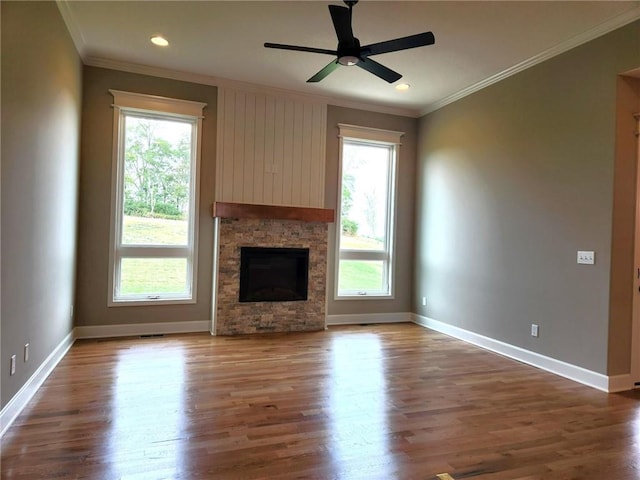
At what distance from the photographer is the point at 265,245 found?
5113mm

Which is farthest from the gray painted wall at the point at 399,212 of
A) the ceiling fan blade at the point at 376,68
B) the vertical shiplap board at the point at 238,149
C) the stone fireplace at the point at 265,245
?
the ceiling fan blade at the point at 376,68

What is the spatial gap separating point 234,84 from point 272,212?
1.66m

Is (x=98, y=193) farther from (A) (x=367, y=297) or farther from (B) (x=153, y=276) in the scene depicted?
(A) (x=367, y=297)

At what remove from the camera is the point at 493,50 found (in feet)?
12.8

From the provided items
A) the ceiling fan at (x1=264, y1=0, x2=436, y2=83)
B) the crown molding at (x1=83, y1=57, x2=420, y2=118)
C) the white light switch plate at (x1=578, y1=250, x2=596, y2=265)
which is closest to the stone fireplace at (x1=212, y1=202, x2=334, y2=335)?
the crown molding at (x1=83, y1=57, x2=420, y2=118)

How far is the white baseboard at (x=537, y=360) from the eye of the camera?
3.38m

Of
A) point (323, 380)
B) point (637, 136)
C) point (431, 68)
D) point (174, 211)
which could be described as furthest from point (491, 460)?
point (174, 211)

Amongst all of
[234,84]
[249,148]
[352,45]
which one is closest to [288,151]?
[249,148]

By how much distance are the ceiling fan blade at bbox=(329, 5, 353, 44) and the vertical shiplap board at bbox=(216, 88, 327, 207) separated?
7.81 feet

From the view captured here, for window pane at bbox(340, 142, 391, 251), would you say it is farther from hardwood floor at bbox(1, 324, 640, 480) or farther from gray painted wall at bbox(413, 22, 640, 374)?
hardwood floor at bbox(1, 324, 640, 480)

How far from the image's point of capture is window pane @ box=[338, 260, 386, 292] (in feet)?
18.8

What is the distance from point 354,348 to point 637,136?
130 inches

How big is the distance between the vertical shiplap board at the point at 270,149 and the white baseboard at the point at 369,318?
1.65 metres

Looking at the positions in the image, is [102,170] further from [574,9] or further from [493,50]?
[574,9]
